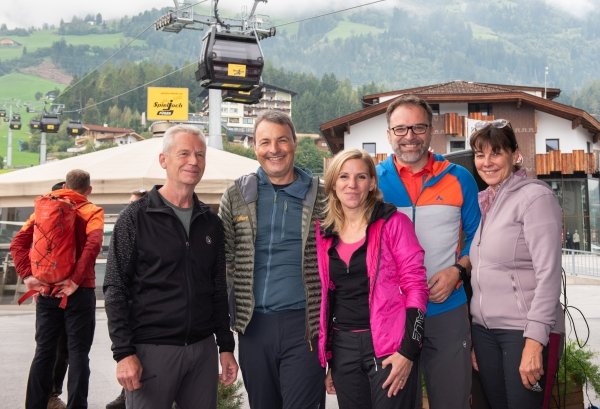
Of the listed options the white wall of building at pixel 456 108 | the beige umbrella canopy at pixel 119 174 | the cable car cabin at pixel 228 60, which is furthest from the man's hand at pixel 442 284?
the white wall of building at pixel 456 108

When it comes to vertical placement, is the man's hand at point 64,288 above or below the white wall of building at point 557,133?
below

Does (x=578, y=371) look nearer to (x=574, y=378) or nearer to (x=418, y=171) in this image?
(x=574, y=378)

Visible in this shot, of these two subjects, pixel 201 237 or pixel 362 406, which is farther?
pixel 201 237

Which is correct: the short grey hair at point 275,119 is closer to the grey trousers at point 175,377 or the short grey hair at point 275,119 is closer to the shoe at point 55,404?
the grey trousers at point 175,377

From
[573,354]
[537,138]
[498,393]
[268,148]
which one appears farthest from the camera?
[537,138]

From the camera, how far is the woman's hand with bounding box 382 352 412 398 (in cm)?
270

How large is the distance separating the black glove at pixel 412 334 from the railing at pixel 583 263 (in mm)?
18784

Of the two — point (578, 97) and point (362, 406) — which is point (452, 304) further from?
point (578, 97)

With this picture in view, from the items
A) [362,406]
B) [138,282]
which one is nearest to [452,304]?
[362,406]

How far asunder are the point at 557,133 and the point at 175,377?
38.6 metres

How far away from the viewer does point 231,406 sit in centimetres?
456

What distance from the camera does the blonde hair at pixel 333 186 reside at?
9.68 ft

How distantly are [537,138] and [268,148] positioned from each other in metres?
37.6

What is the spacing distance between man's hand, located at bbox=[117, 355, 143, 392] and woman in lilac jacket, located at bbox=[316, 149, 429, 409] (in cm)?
83
